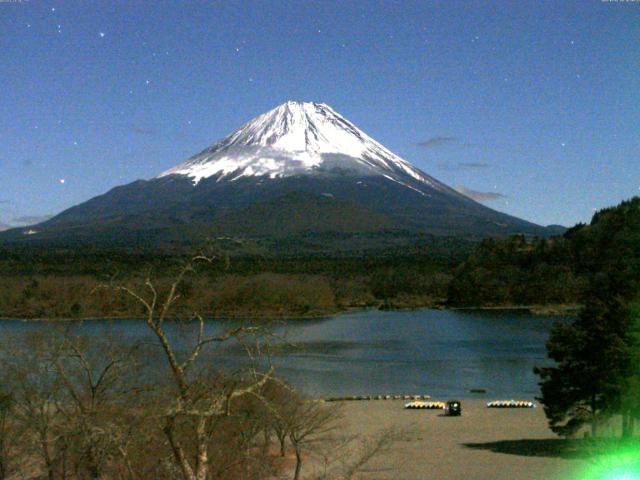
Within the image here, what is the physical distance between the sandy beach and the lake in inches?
88.1

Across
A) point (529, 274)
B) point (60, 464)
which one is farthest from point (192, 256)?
point (529, 274)

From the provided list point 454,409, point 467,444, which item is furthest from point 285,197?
point 467,444

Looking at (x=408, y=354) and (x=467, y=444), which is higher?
(x=467, y=444)

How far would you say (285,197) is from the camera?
5167 inches

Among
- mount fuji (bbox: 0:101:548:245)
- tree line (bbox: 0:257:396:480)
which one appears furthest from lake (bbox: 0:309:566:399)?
mount fuji (bbox: 0:101:548:245)

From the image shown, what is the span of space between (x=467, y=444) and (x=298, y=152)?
147 metres

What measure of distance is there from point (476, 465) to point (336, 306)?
46019 millimetres

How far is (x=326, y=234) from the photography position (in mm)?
117875

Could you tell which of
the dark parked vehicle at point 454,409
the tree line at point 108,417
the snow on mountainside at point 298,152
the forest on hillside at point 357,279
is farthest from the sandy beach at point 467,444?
the snow on mountainside at point 298,152

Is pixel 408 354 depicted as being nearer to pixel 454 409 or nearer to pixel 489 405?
pixel 489 405

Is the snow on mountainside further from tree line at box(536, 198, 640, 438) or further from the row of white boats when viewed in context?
tree line at box(536, 198, 640, 438)

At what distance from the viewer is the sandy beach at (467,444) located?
1374 centimetres

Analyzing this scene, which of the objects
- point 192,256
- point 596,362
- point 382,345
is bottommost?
point 382,345

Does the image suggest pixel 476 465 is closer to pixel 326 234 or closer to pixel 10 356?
pixel 10 356
